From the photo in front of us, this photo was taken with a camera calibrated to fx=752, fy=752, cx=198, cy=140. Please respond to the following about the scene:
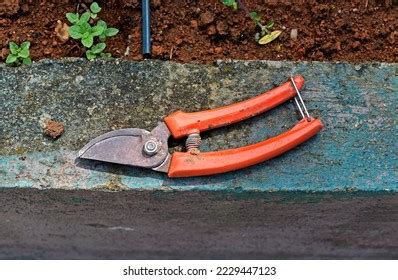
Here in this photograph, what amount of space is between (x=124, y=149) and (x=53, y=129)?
0.18m

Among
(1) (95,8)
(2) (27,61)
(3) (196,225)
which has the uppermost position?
(1) (95,8)

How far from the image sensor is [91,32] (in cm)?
181

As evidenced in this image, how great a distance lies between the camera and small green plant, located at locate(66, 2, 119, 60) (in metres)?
1.80

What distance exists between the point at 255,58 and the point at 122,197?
0.47 metres

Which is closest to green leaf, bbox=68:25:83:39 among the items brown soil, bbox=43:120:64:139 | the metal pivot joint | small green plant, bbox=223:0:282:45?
brown soil, bbox=43:120:64:139

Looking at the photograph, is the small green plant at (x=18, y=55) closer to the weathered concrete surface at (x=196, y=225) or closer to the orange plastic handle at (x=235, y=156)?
the weathered concrete surface at (x=196, y=225)

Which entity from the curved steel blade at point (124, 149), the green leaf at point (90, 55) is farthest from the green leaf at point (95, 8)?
the curved steel blade at point (124, 149)

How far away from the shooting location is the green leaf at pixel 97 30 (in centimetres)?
181

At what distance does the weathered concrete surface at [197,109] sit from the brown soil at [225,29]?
91 mm

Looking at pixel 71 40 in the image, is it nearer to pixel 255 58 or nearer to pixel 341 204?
pixel 255 58

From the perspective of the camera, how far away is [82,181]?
1.69 metres

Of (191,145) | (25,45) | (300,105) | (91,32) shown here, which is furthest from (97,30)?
(300,105)

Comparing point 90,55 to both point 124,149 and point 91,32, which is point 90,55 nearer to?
point 91,32

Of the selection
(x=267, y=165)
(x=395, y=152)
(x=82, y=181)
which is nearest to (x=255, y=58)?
(x=267, y=165)
